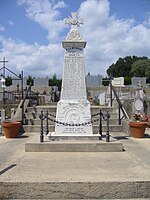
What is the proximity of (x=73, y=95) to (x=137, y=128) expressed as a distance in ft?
9.67

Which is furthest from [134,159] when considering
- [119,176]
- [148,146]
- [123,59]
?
[123,59]

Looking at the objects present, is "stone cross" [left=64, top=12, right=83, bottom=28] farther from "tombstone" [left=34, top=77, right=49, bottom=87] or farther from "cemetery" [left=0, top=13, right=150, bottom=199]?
"tombstone" [left=34, top=77, right=49, bottom=87]

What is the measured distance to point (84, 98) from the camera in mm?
8547

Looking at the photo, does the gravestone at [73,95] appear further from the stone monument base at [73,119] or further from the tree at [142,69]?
the tree at [142,69]

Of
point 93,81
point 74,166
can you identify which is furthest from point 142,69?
point 74,166

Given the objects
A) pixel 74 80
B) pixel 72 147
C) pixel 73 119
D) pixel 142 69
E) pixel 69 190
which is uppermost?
pixel 142 69

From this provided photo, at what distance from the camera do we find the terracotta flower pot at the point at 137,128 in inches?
392

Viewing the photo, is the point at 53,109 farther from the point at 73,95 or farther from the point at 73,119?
the point at 73,119

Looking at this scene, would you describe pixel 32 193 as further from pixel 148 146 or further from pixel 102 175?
pixel 148 146

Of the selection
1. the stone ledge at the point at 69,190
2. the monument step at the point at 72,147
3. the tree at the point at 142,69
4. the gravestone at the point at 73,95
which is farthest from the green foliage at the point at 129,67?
the stone ledge at the point at 69,190

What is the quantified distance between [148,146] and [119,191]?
4.31m

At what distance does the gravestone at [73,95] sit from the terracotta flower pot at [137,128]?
2323 millimetres

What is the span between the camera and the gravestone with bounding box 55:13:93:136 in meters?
8.27

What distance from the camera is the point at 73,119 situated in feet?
27.4
